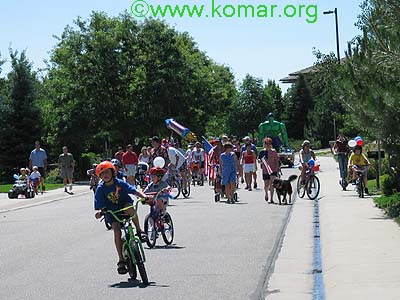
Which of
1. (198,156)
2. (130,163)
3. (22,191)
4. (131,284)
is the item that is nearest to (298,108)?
(198,156)

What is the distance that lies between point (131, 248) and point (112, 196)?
2.59 ft

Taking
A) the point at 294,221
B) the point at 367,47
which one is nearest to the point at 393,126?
the point at 367,47

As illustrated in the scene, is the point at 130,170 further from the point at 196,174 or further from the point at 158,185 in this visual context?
the point at 158,185

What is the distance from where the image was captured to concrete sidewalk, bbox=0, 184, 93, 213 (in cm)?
Answer: 2450

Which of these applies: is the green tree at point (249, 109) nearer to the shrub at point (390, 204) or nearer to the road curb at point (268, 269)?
the shrub at point (390, 204)

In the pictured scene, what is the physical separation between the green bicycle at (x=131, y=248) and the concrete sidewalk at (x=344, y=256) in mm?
1548

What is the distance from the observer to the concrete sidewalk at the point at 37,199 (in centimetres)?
2450

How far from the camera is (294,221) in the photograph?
58.2ft

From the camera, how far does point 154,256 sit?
1267 centimetres

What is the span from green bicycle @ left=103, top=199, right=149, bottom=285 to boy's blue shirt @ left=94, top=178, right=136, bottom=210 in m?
0.09

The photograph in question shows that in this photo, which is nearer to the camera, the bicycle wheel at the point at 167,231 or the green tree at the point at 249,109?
the bicycle wheel at the point at 167,231

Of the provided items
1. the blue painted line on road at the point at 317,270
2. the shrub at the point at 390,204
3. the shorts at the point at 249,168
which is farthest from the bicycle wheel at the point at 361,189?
the shorts at the point at 249,168

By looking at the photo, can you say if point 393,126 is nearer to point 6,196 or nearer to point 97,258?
point 97,258

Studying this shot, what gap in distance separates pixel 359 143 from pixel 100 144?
29.7 metres
